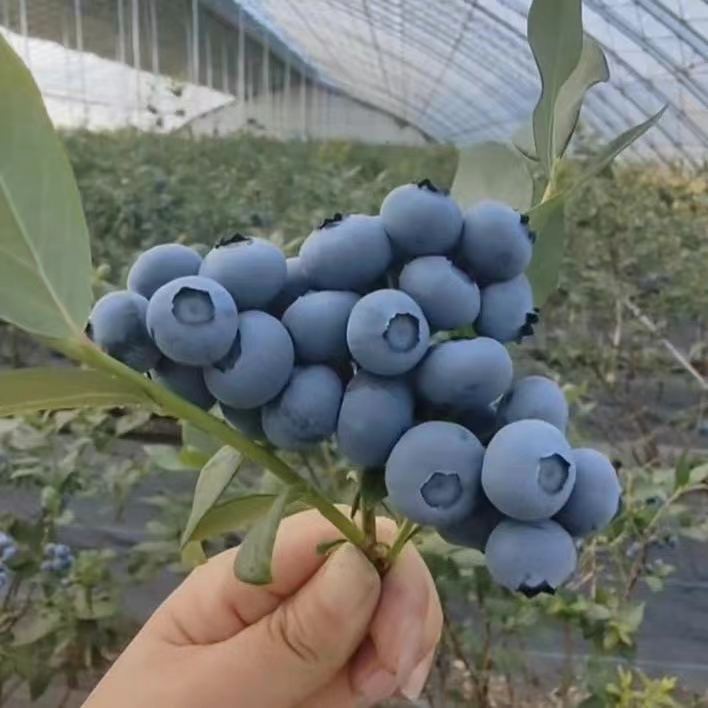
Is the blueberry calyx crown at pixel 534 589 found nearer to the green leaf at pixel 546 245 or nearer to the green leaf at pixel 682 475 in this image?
the green leaf at pixel 546 245

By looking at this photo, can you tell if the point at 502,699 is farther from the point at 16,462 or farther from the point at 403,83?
the point at 403,83

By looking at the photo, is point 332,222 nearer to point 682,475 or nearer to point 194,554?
point 194,554

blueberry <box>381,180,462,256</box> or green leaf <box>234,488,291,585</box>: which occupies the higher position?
blueberry <box>381,180,462,256</box>

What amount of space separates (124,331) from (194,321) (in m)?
0.04

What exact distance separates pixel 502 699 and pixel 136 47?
8.01 metres

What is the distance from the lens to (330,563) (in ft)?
1.53

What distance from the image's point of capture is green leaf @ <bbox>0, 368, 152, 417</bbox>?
0.38 m

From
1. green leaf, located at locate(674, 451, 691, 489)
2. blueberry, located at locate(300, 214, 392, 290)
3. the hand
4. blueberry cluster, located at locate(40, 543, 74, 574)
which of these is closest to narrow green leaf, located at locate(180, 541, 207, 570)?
the hand

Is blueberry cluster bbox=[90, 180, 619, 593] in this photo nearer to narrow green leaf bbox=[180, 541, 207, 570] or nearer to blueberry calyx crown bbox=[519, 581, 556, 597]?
blueberry calyx crown bbox=[519, 581, 556, 597]

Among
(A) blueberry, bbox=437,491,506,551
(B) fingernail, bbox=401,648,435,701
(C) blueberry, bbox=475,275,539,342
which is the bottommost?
(B) fingernail, bbox=401,648,435,701

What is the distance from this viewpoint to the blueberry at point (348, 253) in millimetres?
396

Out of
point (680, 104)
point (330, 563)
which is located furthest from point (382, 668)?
point (680, 104)

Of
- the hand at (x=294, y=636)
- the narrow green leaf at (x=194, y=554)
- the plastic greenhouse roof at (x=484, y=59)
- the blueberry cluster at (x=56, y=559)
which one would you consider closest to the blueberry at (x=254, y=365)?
the hand at (x=294, y=636)

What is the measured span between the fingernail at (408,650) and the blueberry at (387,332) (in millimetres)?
134
